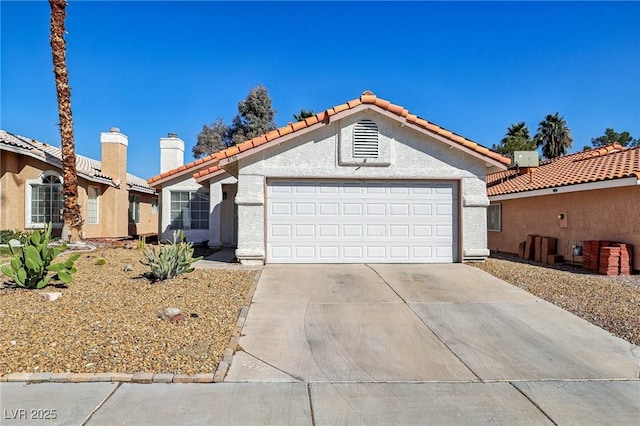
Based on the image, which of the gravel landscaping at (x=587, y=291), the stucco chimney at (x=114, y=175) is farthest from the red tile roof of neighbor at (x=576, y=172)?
the stucco chimney at (x=114, y=175)

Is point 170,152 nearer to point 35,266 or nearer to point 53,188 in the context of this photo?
point 53,188

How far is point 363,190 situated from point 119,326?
730cm

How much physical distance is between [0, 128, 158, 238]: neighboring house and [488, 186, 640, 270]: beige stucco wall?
1716 centimetres

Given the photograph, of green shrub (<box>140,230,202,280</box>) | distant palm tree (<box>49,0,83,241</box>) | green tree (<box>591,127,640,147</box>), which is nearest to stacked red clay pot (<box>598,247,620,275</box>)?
green shrub (<box>140,230,202,280</box>)

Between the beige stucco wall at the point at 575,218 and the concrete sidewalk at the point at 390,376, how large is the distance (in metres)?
5.42

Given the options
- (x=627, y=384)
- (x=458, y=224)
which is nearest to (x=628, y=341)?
(x=627, y=384)

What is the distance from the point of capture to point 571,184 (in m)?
12.2

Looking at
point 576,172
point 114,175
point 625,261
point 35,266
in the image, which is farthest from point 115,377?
point 114,175

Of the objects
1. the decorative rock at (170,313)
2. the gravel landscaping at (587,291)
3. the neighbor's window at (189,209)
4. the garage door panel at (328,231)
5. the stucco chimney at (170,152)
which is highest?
the stucco chimney at (170,152)

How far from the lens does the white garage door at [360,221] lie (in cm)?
1123

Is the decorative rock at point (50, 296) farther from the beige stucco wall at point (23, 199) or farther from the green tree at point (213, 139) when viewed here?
the green tree at point (213, 139)

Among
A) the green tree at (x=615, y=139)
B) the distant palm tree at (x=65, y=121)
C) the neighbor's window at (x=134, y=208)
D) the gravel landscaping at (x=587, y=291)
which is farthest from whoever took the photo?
the green tree at (x=615, y=139)

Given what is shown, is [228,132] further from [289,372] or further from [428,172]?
[289,372]

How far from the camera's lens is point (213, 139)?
35938mm
